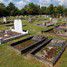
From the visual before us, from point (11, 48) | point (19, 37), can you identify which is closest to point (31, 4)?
point (19, 37)

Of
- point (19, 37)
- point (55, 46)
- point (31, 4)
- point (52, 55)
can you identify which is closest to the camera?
point (52, 55)

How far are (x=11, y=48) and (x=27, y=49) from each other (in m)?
1.83

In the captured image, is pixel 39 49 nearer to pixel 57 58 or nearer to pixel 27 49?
pixel 27 49

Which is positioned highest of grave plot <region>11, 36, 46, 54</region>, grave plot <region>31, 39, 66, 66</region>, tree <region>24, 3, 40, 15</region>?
tree <region>24, 3, 40, 15</region>

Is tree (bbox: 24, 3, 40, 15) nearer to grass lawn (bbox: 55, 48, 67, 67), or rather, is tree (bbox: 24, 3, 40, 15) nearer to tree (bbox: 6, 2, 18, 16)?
tree (bbox: 6, 2, 18, 16)

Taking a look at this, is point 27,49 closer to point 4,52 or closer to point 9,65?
point 4,52

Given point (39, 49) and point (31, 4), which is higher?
point (31, 4)

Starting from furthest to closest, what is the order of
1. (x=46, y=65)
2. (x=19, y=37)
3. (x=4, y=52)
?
(x=19, y=37) → (x=4, y=52) → (x=46, y=65)

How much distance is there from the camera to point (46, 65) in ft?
31.5

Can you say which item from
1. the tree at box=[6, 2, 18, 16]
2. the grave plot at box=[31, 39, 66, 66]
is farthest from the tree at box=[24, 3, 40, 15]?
the grave plot at box=[31, 39, 66, 66]

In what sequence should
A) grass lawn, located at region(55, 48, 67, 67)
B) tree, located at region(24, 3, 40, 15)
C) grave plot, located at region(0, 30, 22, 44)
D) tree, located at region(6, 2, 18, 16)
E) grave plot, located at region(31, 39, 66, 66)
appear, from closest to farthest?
grass lawn, located at region(55, 48, 67, 67) < grave plot, located at region(31, 39, 66, 66) < grave plot, located at region(0, 30, 22, 44) < tree, located at region(6, 2, 18, 16) < tree, located at region(24, 3, 40, 15)

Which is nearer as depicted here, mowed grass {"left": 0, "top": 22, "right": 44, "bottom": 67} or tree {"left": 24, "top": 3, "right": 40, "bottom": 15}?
mowed grass {"left": 0, "top": 22, "right": 44, "bottom": 67}

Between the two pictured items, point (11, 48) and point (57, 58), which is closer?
point (57, 58)

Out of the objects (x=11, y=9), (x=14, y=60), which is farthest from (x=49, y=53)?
(x=11, y=9)
